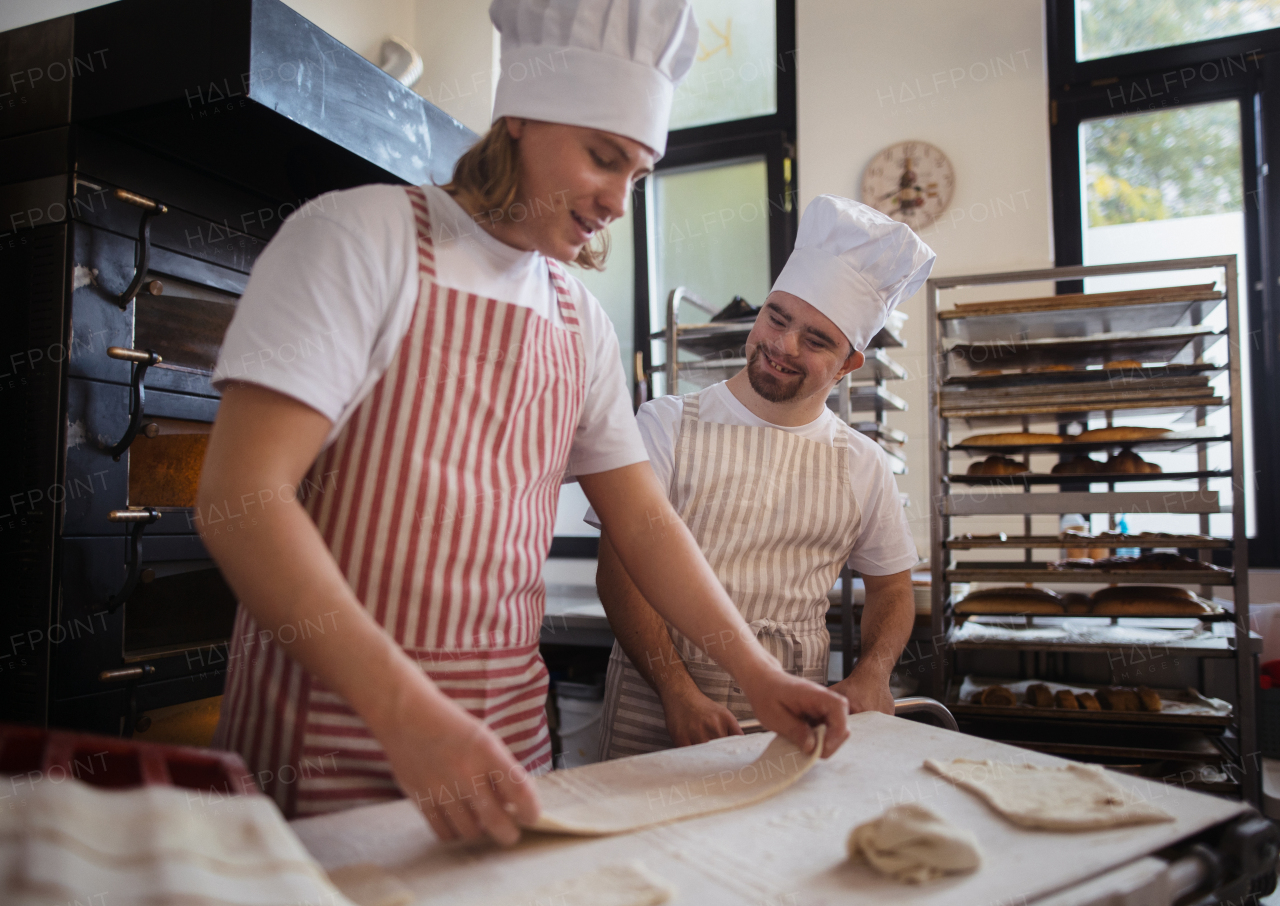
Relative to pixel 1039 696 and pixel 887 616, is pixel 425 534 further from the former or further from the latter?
pixel 1039 696

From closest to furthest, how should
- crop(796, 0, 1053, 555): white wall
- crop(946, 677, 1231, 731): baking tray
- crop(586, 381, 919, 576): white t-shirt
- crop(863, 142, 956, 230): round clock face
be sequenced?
crop(586, 381, 919, 576): white t-shirt < crop(946, 677, 1231, 731): baking tray < crop(796, 0, 1053, 555): white wall < crop(863, 142, 956, 230): round clock face

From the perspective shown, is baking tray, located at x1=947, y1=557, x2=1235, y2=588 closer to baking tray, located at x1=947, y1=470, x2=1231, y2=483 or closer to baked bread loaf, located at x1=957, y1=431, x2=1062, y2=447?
baking tray, located at x1=947, y1=470, x2=1231, y2=483

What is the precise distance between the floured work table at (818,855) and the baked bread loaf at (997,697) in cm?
152

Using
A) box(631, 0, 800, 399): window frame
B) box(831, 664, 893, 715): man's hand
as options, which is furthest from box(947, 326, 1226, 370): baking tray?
box(631, 0, 800, 399): window frame

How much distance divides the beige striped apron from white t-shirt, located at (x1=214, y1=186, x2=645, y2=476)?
63cm

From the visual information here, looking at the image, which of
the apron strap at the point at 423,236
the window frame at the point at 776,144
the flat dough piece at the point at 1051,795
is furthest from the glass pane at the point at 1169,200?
the apron strap at the point at 423,236

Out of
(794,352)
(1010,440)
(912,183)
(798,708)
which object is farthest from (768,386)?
(912,183)

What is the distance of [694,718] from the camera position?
1331 millimetres

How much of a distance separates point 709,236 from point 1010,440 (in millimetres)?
2031

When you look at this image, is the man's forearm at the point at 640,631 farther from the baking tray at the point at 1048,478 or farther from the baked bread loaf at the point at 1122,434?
the baked bread loaf at the point at 1122,434

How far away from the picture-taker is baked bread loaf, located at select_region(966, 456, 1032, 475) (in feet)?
8.43

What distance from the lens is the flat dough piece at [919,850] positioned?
70cm

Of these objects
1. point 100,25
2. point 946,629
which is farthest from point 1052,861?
point 100,25

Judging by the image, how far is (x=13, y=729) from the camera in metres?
0.60
